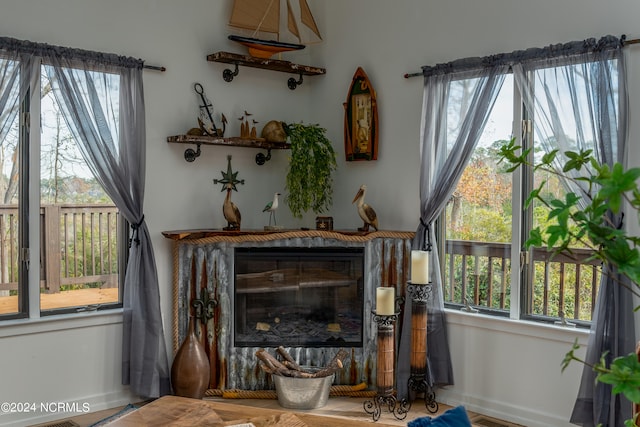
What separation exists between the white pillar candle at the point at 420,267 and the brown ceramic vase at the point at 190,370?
1497 mm

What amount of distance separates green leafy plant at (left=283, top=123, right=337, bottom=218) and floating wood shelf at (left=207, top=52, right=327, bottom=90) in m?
0.50

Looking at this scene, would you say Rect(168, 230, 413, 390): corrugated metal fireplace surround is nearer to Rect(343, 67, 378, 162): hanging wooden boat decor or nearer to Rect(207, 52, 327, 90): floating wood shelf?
Rect(343, 67, 378, 162): hanging wooden boat decor

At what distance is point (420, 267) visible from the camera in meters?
4.22

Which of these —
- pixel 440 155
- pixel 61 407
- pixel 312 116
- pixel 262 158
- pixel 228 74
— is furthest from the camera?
pixel 312 116

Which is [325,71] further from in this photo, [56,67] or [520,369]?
[520,369]

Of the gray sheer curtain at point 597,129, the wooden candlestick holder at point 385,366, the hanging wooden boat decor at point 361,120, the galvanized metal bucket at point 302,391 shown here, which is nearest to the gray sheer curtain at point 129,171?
the galvanized metal bucket at point 302,391

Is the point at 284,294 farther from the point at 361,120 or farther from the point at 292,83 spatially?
the point at 292,83

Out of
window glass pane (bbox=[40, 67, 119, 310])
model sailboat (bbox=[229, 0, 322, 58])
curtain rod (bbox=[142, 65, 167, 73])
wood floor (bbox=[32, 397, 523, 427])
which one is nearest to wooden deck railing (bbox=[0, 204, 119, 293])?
window glass pane (bbox=[40, 67, 119, 310])

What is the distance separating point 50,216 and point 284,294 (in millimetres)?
1627

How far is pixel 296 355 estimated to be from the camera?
4.57 metres

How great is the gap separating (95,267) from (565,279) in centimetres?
299

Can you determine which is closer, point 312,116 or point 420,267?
point 420,267

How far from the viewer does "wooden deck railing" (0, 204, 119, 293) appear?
13.2ft

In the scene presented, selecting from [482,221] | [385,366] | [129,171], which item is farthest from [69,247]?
[482,221]
